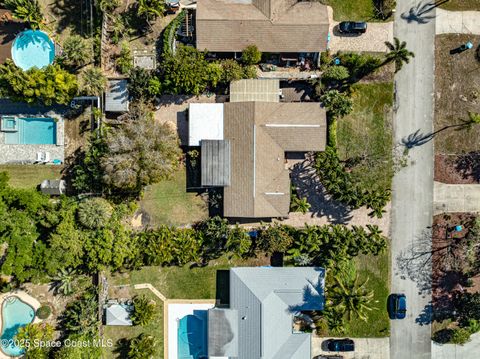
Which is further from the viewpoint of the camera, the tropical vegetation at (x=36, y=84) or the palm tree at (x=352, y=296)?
the palm tree at (x=352, y=296)

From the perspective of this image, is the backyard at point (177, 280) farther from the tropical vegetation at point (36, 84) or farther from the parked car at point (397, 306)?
the tropical vegetation at point (36, 84)

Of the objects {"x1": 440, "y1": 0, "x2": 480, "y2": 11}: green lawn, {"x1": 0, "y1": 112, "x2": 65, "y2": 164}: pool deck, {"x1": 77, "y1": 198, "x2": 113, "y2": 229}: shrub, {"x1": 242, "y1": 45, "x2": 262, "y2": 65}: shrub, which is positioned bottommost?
{"x1": 77, "y1": 198, "x2": 113, "y2": 229}: shrub

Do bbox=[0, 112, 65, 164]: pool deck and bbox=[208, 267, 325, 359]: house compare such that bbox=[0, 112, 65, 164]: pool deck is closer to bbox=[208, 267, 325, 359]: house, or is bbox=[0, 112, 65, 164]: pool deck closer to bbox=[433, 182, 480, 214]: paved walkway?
bbox=[208, 267, 325, 359]: house

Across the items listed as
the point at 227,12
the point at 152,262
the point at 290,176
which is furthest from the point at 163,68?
the point at 152,262

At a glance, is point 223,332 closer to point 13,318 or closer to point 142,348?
point 142,348

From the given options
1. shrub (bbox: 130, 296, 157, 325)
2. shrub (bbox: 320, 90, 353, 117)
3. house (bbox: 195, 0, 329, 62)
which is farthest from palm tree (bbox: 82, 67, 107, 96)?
shrub (bbox: 320, 90, 353, 117)

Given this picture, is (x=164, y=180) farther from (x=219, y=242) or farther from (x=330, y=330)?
(x=330, y=330)

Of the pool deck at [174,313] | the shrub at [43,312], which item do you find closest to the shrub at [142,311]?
the pool deck at [174,313]
